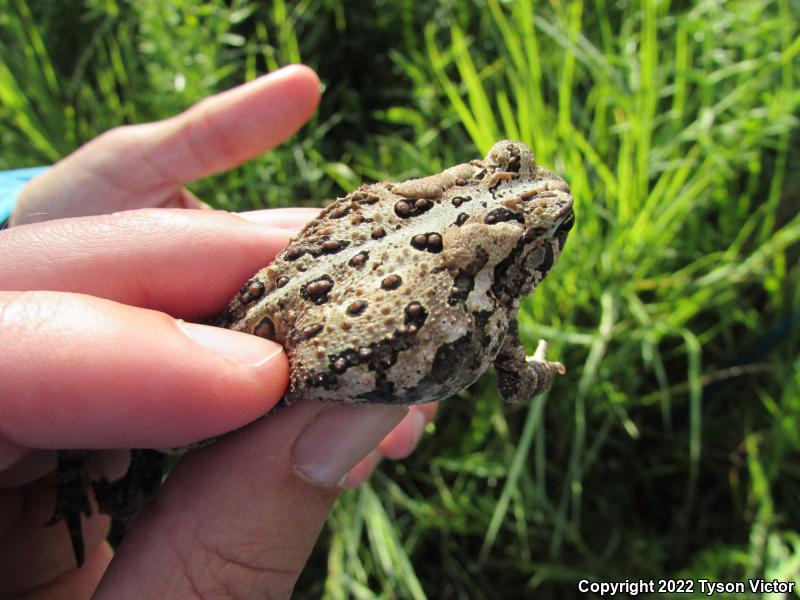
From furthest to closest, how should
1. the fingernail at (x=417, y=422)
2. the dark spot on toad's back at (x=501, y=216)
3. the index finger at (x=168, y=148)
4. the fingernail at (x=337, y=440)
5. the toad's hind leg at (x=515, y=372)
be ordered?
1. the index finger at (x=168, y=148)
2. the fingernail at (x=417, y=422)
3. the toad's hind leg at (x=515, y=372)
4. the dark spot on toad's back at (x=501, y=216)
5. the fingernail at (x=337, y=440)

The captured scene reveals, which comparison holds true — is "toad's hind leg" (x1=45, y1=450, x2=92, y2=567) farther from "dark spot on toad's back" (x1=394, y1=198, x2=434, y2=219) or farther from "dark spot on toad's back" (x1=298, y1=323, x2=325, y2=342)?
"dark spot on toad's back" (x1=394, y1=198, x2=434, y2=219)

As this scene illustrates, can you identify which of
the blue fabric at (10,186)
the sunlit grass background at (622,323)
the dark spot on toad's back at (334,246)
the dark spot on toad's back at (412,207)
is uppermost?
the blue fabric at (10,186)

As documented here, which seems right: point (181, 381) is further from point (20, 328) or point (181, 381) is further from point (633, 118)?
point (633, 118)

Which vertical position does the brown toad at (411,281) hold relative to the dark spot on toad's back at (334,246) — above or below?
below

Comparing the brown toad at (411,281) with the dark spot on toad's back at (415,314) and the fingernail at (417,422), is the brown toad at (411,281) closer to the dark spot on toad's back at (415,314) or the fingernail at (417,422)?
the dark spot on toad's back at (415,314)

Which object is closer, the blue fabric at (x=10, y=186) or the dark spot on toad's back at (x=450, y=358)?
the dark spot on toad's back at (x=450, y=358)

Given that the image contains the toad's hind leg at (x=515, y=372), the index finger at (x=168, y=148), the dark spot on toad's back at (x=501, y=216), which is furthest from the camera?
the index finger at (x=168, y=148)

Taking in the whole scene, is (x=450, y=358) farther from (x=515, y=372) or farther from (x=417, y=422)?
(x=417, y=422)

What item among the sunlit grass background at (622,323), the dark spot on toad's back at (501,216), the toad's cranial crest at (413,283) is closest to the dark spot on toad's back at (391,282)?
the toad's cranial crest at (413,283)
